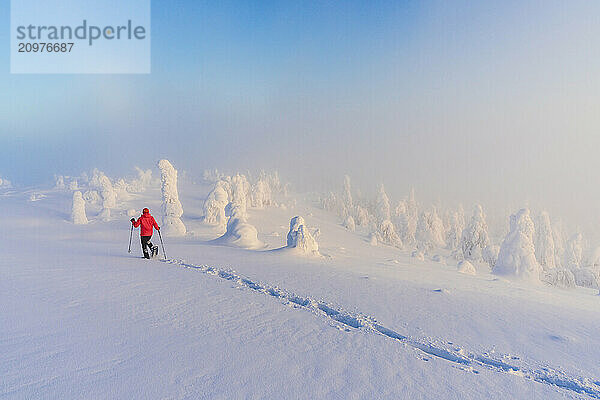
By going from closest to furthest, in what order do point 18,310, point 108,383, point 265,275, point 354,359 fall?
point 108,383
point 354,359
point 18,310
point 265,275

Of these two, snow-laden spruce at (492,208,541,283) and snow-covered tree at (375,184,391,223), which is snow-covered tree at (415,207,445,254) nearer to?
snow-covered tree at (375,184,391,223)

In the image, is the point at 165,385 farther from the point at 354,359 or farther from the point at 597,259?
the point at 597,259

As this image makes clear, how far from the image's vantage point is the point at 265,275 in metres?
9.58

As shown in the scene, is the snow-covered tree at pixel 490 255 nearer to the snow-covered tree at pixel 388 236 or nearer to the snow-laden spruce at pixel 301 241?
the snow-covered tree at pixel 388 236

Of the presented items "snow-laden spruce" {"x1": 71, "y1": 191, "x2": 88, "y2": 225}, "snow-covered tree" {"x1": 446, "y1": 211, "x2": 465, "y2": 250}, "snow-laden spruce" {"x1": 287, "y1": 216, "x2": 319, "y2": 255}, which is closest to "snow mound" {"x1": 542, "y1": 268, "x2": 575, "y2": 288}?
"snow-laden spruce" {"x1": 287, "y1": 216, "x2": 319, "y2": 255}

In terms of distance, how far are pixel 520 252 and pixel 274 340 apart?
30.9 metres

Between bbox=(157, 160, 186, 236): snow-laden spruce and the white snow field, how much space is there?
21.4 metres

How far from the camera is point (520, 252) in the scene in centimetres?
2733

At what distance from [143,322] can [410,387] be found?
4311 mm

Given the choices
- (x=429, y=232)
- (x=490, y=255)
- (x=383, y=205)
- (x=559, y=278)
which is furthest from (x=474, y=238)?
(x=383, y=205)

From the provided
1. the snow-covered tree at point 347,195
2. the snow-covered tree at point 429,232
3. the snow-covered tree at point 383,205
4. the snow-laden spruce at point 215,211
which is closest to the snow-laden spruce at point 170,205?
the snow-laden spruce at point 215,211

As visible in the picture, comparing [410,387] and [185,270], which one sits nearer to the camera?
[410,387]

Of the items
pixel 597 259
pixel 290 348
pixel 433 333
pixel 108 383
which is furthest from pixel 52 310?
pixel 597 259

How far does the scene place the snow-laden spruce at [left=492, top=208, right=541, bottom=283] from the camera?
26.6 metres
